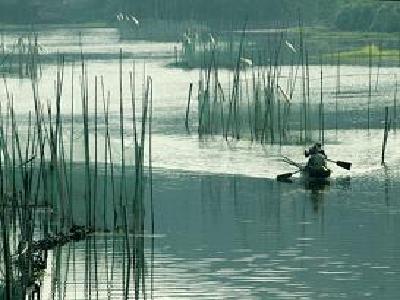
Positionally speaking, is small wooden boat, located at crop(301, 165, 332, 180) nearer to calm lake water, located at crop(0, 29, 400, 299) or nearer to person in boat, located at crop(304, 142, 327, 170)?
person in boat, located at crop(304, 142, 327, 170)

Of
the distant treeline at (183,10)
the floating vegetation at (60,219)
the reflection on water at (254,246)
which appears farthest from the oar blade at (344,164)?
the distant treeline at (183,10)

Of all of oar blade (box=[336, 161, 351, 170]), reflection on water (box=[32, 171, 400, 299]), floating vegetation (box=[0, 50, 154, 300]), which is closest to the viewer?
floating vegetation (box=[0, 50, 154, 300])

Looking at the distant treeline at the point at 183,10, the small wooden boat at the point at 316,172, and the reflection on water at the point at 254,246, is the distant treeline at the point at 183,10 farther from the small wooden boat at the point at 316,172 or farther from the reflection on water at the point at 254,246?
the reflection on water at the point at 254,246

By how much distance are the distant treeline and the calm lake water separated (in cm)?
8964

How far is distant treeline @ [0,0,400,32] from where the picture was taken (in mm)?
152125

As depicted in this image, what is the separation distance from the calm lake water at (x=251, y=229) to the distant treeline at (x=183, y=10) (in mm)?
89644

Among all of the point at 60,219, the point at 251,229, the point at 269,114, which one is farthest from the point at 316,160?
the point at 269,114

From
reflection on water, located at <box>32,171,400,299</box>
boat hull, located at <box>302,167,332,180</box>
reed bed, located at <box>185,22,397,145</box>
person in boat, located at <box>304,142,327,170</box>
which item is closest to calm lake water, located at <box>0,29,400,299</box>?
reflection on water, located at <box>32,171,400,299</box>

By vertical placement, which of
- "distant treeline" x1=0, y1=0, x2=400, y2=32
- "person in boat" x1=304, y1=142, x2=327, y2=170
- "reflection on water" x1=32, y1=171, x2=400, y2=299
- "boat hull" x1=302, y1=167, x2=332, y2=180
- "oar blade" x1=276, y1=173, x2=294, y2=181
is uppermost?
"distant treeline" x1=0, y1=0, x2=400, y2=32

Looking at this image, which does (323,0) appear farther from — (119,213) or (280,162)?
(119,213)

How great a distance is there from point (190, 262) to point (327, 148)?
732 inches

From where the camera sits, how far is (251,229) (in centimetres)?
3406

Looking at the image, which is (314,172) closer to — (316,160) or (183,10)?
(316,160)

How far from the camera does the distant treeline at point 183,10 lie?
15212 cm
